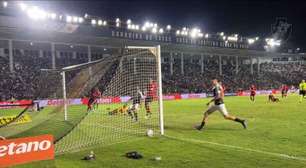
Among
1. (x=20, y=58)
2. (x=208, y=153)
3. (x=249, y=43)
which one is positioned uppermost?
(x=249, y=43)

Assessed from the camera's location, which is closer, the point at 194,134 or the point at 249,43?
the point at 194,134

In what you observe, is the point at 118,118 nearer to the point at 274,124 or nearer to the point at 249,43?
the point at 274,124

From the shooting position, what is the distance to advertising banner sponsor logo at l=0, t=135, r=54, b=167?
24.4ft

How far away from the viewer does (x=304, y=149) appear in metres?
10.3

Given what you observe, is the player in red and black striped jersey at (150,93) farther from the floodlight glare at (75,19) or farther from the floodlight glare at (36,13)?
the floodlight glare at (75,19)

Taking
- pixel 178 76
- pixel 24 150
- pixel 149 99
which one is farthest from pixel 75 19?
pixel 24 150

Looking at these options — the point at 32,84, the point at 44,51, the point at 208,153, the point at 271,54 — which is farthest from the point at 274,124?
the point at 271,54

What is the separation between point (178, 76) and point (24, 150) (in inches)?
2337

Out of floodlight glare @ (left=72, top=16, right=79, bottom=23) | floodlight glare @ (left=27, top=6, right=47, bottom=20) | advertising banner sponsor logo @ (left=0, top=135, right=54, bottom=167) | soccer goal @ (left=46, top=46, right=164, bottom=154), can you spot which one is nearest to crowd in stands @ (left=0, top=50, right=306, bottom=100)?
floodlight glare @ (left=27, top=6, right=47, bottom=20)

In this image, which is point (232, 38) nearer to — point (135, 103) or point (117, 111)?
point (117, 111)

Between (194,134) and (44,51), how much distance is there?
165 feet

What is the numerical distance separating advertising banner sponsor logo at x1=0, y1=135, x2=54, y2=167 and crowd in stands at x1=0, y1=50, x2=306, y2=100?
770 inches

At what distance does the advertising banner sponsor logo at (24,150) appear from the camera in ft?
24.4

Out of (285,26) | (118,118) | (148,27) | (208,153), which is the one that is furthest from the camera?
(285,26)
